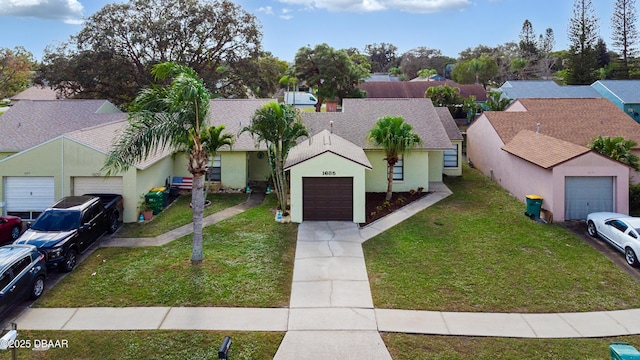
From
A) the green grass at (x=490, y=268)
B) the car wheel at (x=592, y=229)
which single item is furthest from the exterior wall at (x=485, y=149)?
the car wheel at (x=592, y=229)

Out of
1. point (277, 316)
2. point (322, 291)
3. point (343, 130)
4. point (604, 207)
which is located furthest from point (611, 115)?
point (277, 316)

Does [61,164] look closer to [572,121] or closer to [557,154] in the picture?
[557,154]

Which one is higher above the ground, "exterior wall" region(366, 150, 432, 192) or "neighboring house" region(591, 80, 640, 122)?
"neighboring house" region(591, 80, 640, 122)

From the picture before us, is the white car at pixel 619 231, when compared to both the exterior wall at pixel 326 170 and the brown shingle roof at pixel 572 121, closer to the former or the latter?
the brown shingle roof at pixel 572 121

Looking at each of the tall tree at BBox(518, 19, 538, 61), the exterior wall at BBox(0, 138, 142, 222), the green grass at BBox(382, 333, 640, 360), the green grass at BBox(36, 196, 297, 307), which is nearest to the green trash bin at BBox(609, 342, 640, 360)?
the green grass at BBox(382, 333, 640, 360)

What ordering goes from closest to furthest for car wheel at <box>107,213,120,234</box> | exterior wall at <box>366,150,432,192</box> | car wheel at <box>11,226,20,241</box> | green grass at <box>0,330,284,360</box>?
green grass at <box>0,330,284,360</box>, car wheel at <box>11,226,20,241</box>, car wheel at <box>107,213,120,234</box>, exterior wall at <box>366,150,432,192</box>

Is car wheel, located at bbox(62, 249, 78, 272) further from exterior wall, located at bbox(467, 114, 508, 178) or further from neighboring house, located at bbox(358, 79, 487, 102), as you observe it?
neighboring house, located at bbox(358, 79, 487, 102)
